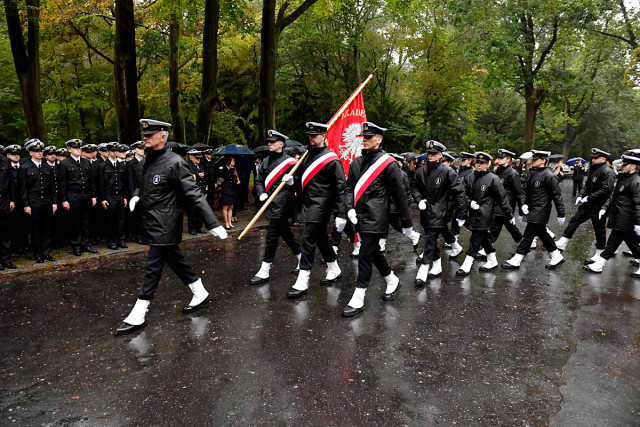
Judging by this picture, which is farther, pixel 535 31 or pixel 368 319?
pixel 535 31

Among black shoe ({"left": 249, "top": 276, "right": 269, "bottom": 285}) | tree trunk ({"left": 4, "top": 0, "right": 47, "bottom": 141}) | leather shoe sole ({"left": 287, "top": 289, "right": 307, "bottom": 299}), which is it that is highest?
tree trunk ({"left": 4, "top": 0, "right": 47, "bottom": 141})

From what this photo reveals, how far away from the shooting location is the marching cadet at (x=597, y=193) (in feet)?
29.0

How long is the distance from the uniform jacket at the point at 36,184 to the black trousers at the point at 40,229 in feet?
0.36

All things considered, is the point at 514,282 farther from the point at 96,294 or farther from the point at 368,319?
the point at 96,294

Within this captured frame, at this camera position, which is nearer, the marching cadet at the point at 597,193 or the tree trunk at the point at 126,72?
the marching cadet at the point at 597,193

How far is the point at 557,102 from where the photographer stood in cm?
2731

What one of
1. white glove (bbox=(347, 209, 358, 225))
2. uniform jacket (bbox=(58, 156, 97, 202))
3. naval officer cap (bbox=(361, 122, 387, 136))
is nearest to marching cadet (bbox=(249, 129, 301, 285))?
white glove (bbox=(347, 209, 358, 225))

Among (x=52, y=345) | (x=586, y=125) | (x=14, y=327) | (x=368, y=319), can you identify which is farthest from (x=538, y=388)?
(x=586, y=125)

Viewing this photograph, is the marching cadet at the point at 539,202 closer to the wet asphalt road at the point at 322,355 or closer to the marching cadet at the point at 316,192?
the wet asphalt road at the point at 322,355

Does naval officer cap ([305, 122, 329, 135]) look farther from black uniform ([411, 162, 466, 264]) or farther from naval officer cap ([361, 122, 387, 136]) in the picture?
black uniform ([411, 162, 466, 264])

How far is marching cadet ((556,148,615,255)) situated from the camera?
883 centimetres

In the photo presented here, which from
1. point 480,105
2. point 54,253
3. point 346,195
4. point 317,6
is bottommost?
point 54,253

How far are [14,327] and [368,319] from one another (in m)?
4.20

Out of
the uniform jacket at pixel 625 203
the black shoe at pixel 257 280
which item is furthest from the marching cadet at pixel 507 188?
the black shoe at pixel 257 280
